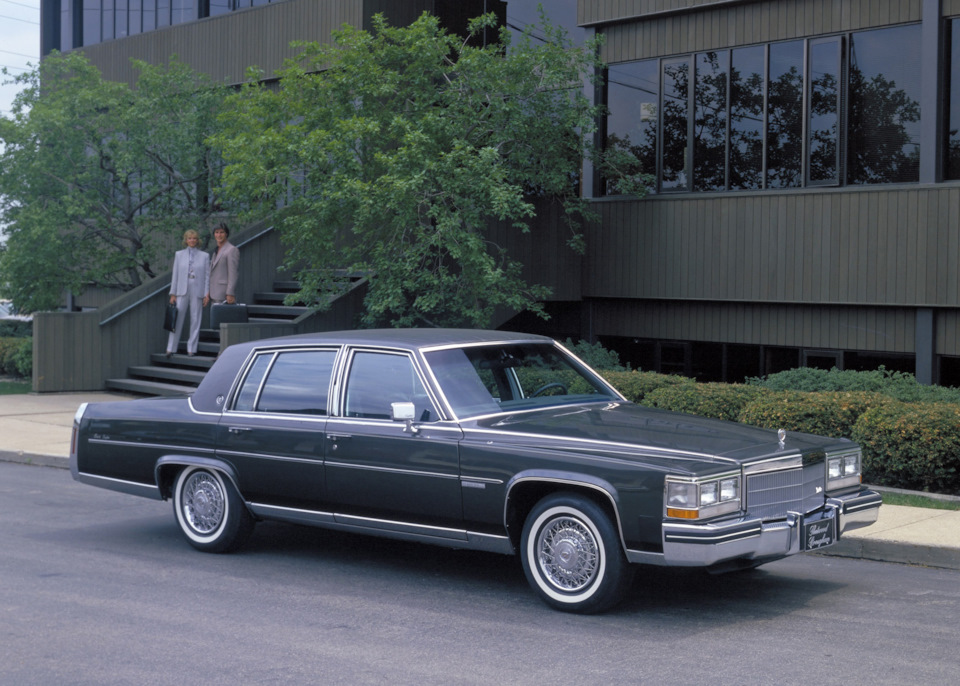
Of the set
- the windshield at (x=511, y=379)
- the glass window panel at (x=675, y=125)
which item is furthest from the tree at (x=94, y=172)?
the windshield at (x=511, y=379)

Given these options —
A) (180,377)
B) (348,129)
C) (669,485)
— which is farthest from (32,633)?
(180,377)

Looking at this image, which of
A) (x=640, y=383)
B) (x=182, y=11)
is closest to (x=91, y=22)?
(x=182, y=11)

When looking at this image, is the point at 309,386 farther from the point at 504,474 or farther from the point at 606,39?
the point at 606,39

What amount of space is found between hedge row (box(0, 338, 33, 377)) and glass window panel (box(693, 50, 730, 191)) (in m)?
12.4

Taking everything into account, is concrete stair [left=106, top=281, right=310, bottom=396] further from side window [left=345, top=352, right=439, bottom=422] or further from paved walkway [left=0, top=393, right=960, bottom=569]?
side window [left=345, top=352, right=439, bottom=422]

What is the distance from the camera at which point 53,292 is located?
19.9 metres

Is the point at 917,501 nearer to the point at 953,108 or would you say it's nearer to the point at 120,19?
the point at 953,108

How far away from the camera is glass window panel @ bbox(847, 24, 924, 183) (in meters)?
15.1

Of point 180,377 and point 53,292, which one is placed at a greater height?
point 53,292

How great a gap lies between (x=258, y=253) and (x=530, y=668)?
1574 cm

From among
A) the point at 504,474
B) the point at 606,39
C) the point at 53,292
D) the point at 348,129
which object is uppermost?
the point at 606,39

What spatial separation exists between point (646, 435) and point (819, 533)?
1.15 metres

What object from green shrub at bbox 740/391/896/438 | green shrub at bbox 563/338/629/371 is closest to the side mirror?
green shrub at bbox 740/391/896/438

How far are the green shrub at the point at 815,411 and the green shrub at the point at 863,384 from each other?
4.65ft
